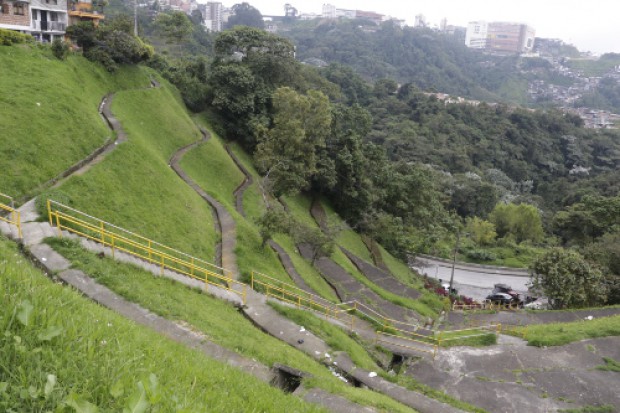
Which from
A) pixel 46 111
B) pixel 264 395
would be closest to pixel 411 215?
pixel 46 111

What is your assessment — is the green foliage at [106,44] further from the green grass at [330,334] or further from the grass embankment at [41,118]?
the green grass at [330,334]

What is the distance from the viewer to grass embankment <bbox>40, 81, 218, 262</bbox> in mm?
16969

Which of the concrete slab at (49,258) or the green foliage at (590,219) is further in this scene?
the green foliage at (590,219)

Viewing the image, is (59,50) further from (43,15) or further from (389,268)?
(389,268)

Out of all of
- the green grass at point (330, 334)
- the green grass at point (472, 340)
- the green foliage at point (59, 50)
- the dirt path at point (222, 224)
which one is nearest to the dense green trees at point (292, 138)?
the dirt path at point (222, 224)

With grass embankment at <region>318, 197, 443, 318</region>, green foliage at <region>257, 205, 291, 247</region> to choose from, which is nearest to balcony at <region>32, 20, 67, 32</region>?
grass embankment at <region>318, 197, 443, 318</region>

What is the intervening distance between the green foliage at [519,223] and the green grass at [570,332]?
34.6m

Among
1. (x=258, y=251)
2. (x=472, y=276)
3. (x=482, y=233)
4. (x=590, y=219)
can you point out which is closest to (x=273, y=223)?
(x=258, y=251)

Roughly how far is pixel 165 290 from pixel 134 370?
27.9ft

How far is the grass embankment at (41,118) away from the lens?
16.7 meters

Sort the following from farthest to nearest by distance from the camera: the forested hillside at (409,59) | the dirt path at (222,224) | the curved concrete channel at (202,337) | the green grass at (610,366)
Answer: the forested hillside at (409,59), the dirt path at (222,224), the green grass at (610,366), the curved concrete channel at (202,337)

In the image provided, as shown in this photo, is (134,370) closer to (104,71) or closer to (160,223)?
(160,223)

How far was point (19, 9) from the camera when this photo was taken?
105 ft

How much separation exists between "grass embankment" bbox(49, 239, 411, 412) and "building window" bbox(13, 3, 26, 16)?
2756 cm
